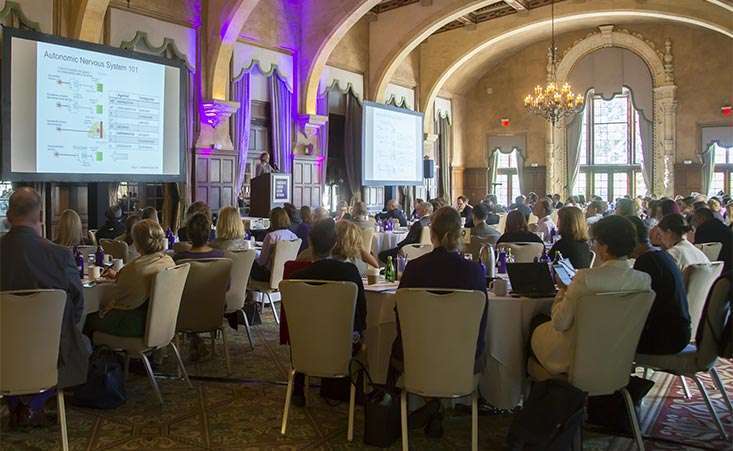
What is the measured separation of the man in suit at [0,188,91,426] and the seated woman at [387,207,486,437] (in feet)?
5.69

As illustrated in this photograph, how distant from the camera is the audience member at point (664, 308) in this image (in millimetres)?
3607

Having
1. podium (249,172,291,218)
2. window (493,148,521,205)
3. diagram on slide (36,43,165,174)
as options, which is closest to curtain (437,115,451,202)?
window (493,148,521,205)

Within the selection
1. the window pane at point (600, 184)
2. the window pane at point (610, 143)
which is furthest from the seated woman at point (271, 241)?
the window pane at point (610, 143)

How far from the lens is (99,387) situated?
420cm

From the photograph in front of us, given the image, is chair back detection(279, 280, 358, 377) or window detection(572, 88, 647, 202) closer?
chair back detection(279, 280, 358, 377)

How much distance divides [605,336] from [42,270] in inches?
117

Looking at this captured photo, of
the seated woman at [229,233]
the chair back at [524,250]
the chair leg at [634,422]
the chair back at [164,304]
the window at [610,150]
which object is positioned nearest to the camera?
the chair leg at [634,422]

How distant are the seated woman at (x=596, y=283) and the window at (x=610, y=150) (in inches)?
637

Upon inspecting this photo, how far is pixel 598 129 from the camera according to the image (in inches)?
745

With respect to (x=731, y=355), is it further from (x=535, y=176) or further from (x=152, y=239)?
(x=535, y=176)

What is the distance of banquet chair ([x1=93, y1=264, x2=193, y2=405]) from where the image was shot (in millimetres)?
4047

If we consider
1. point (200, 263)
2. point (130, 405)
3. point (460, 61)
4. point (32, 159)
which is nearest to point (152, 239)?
point (200, 263)

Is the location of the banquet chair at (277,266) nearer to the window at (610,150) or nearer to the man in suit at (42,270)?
the man in suit at (42,270)

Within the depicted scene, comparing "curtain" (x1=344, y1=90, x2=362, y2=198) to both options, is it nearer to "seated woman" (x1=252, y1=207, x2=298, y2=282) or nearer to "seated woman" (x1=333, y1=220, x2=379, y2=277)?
"seated woman" (x1=252, y1=207, x2=298, y2=282)
